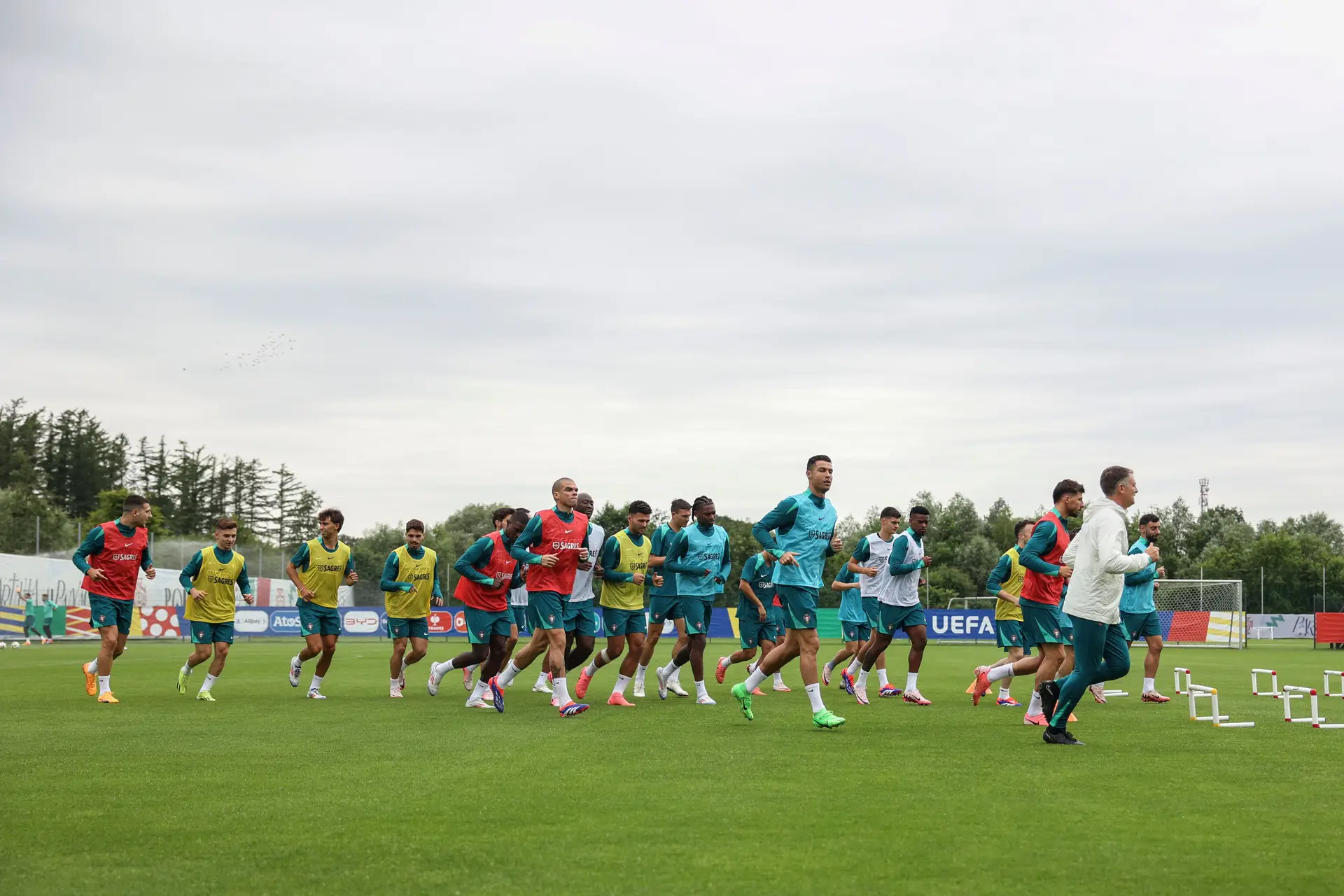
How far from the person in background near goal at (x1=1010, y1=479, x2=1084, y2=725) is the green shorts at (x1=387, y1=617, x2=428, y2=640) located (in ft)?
24.0

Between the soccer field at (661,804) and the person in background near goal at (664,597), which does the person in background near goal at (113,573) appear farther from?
the person in background near goal at (664,597)

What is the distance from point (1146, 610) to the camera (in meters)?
15.4

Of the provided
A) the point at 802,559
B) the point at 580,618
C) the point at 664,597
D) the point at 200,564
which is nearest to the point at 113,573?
the point at 200,564

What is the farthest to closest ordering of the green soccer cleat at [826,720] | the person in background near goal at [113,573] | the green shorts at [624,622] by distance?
the person in background near goal at [113,573] → the green shorts at [624,622] → the green soccer cleat at [826,720]

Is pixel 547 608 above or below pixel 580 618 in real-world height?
above

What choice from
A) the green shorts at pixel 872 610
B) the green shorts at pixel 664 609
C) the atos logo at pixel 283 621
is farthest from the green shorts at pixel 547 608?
the atos logo at pixel 283 621

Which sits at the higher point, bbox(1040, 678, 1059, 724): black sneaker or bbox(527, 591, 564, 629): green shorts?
bbox(527, 591, 564, 629): green shorts

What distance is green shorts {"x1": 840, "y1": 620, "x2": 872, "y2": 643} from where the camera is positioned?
674 inches

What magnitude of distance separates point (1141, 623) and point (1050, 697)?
18.7ft

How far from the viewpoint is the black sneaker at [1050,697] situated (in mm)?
10406

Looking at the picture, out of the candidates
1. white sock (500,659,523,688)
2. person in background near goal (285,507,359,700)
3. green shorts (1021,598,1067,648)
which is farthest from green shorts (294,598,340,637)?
green shorts (1021,598,1067,648)

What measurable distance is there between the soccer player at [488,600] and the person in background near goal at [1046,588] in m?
5.63

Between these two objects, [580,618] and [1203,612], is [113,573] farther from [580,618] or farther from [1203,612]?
[1203,612]

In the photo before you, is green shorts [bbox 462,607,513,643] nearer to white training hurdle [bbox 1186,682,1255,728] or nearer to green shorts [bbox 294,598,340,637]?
green shorts [bbox 294,598,340,637]
